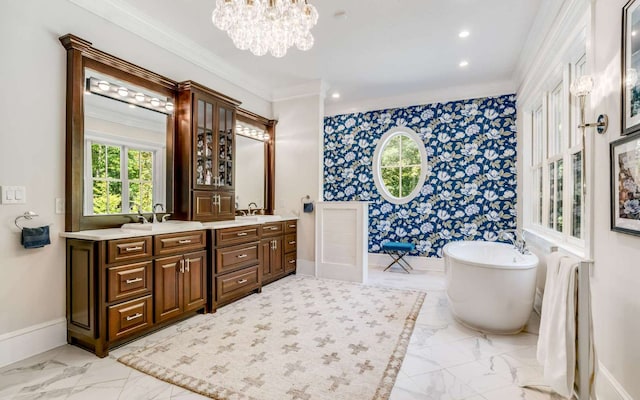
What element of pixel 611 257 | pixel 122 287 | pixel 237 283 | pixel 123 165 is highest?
pixel 123 165

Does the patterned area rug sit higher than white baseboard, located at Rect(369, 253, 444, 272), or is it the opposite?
white baseboard, located at Rect(369, 253, 444, 272)

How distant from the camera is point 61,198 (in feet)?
8.14

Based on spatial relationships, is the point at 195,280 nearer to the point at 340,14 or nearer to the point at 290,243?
the point at 290,243

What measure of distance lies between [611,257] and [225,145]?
144 inches

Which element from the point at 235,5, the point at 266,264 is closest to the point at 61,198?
the point at 235,5

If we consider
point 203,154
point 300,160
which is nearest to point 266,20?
point 203,154

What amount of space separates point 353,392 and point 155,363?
4.62 feet

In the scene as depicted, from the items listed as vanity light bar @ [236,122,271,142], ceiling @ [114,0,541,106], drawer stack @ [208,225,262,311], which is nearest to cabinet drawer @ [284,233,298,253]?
drawer stack @ [208,225,262,311]

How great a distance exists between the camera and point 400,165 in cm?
535

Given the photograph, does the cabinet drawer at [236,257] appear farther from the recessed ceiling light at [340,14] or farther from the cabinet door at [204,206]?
the recessed ceiling light at [340,14]

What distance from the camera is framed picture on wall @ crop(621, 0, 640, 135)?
4.93 ft

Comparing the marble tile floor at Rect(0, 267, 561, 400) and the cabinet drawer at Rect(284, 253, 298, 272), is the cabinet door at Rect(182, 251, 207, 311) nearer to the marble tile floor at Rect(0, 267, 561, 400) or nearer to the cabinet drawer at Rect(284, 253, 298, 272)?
the marble tile floor at Rect(0, 267, 561, 400)

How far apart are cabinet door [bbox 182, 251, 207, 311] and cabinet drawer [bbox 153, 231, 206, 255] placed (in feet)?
0.27

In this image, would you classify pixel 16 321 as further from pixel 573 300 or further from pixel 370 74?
pixel 370 74
